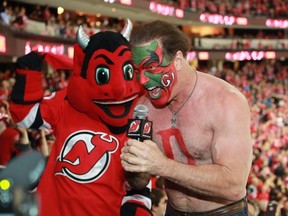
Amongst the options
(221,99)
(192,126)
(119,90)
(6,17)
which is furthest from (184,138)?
(6,17)

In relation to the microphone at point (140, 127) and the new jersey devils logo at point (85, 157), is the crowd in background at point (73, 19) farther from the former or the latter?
the microphone at point (140, 127)

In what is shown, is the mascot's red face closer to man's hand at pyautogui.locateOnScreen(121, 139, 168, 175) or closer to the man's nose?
the man's nose

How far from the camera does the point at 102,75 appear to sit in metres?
3.31

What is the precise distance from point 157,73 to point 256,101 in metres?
18.4

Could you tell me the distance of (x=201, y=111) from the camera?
2.60m

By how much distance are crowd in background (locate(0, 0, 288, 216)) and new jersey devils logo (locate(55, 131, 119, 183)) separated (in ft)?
3.18

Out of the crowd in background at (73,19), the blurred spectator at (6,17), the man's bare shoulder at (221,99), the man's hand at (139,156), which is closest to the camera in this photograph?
the man's hand at (139,156)

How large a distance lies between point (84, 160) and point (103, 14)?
18861mm

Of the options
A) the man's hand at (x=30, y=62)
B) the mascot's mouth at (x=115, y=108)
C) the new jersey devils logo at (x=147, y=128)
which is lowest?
the mascot's mouth at (x=115, y=108)

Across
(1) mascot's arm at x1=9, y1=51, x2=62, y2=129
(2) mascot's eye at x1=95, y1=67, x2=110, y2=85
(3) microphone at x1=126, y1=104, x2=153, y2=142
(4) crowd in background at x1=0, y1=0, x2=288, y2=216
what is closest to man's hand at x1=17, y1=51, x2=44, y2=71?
(1) mascot's arm at x1=9, y1=51, x2=62, y2=129

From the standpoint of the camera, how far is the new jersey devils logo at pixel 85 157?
3256 mm

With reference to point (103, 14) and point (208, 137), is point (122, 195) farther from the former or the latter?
point (103, 14)

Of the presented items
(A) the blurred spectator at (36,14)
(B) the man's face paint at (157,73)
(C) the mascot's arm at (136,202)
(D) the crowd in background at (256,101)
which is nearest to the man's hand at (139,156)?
(B) the man's face paint at (157,73)

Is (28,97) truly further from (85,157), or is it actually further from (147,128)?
(147,128)
